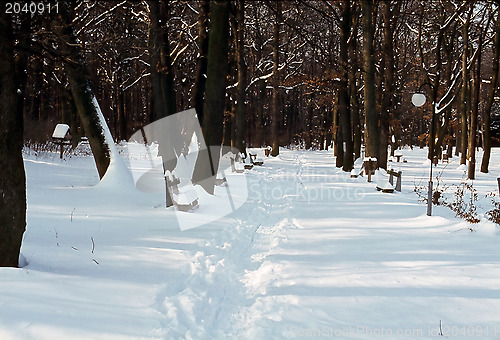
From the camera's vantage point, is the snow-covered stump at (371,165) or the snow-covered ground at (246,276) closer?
the snow-covered ground at (246,276)

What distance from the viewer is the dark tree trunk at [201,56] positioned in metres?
11.5

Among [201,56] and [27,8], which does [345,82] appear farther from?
[27,8]

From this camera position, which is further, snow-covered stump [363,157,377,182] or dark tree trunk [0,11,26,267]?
snow-covered stump [363,157,377,182]

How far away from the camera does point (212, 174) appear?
35.4 ft

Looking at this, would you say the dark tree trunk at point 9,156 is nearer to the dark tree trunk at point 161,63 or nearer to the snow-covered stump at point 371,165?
the dark tree trunk at point 161,63

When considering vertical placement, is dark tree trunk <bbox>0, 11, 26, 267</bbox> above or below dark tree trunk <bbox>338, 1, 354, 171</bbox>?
below

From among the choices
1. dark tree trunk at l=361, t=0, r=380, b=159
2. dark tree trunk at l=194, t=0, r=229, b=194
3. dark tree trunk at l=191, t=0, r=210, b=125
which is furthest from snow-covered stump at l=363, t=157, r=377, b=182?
dark tree trunk at l=194, t=0, r=229, b=194

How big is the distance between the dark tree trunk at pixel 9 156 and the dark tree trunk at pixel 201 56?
8233mm

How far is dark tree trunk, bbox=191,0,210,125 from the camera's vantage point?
11.5 meters

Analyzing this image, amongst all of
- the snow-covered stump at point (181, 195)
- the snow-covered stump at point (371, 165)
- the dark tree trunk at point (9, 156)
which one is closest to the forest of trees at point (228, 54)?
the dark tree trunk at point (9, 156)

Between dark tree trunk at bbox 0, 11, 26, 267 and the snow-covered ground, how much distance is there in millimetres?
355

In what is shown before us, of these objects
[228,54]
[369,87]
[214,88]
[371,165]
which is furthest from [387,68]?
[214,88]

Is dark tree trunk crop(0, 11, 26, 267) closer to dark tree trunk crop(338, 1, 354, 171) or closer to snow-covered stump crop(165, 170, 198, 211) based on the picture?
snow-covered stump crop(165, 170, 198, 211)

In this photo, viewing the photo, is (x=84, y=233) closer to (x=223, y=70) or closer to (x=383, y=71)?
(x=223, y=70)
